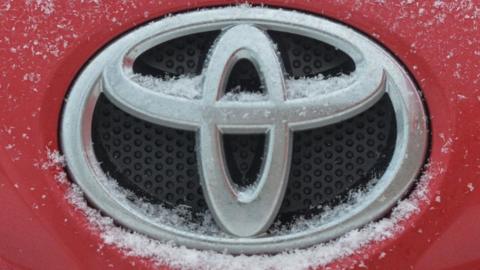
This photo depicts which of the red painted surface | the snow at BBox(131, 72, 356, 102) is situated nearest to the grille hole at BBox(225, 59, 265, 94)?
the snow at BBox(131, 72, 356, 102)

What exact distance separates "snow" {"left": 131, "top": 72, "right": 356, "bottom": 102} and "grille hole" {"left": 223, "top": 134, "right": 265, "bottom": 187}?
0.08 m

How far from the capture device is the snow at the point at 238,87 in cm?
136

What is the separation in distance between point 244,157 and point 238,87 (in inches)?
5.1

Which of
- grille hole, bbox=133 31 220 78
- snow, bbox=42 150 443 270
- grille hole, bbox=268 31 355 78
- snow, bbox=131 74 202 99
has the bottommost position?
snow, bbox=42 150 443 270

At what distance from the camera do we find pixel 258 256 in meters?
1.38

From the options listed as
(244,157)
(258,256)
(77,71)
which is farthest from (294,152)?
(77,71)

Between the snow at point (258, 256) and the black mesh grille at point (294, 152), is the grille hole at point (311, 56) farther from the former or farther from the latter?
the snow at point (258, 256)

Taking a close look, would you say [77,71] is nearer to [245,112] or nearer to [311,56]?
[245,112]

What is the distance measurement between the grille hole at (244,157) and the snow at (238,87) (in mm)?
78

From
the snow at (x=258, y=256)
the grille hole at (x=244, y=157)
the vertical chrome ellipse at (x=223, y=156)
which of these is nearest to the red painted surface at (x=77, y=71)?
the snow at (x=258, y=256)

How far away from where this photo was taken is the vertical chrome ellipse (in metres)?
1.34

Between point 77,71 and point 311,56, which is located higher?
point 311,56

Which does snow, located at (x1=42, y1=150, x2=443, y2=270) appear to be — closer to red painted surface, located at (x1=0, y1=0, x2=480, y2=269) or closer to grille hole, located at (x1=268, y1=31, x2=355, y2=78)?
red painted surface, located at (x1=0, y1=0, x2=480, y2=269)

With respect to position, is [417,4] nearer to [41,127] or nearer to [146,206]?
[146,206]
